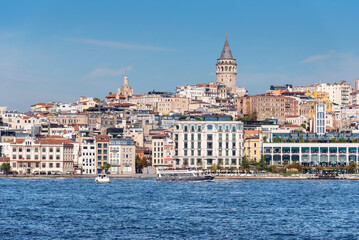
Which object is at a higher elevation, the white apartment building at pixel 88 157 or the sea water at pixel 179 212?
the white apartment building at pixel 88 157

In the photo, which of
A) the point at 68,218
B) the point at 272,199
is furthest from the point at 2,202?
the point at 272,199

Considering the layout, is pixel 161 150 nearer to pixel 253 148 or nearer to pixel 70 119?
pixel 253 148

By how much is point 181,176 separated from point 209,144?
11941 mm

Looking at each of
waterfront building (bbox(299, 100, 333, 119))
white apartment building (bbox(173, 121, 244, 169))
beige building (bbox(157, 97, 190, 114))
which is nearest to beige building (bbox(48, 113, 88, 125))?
beige building (bbox(157, 97, 190, 114))

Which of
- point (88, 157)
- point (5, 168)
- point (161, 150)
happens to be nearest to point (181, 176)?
point (161, 150)

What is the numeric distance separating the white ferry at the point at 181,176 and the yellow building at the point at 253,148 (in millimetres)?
15261

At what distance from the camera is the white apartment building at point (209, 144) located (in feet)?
373

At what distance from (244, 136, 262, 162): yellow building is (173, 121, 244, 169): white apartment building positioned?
4.32m

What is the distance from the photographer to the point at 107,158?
117 meters

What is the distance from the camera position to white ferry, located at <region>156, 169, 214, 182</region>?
10181 cm

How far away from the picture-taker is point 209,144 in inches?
4488

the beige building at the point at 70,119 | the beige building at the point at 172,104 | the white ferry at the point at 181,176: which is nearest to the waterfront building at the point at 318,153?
the white ferry at the point at 181,176

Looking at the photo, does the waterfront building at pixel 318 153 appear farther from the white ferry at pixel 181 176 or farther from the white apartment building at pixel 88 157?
the white apartment building at pixel 88 157

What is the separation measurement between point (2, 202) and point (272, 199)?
21090 mm
